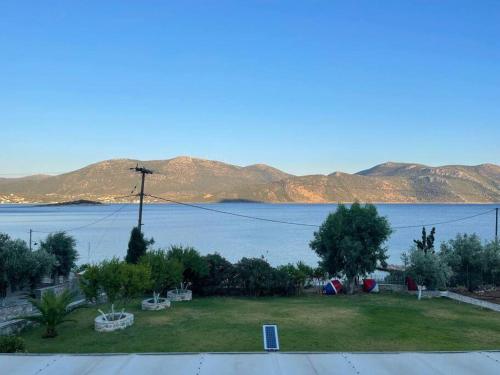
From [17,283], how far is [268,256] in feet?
150

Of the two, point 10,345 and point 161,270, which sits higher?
point 161,270

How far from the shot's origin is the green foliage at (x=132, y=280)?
823 inches

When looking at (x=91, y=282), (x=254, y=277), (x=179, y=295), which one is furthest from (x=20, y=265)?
(x=254, y=277)

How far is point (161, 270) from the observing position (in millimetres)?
26188

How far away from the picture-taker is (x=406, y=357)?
10.7m

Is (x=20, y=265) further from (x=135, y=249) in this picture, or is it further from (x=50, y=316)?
(x=50, y=316)

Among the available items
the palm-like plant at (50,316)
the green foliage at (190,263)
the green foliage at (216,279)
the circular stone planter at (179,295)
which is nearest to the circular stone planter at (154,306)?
the circular stone planter at (179,295)

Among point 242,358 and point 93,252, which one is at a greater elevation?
point 242,358

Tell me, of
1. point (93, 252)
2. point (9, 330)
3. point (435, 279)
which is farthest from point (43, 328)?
point (93, 252)

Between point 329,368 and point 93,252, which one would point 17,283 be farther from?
point 93,252

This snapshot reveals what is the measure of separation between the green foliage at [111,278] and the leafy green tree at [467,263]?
2327cm

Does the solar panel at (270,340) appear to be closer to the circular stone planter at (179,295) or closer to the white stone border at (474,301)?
the circular stone planter at (179,295)

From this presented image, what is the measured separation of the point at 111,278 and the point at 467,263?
25.7m

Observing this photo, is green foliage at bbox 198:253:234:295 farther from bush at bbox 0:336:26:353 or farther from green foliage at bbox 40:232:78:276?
bush at bbox 0:336:26:353
